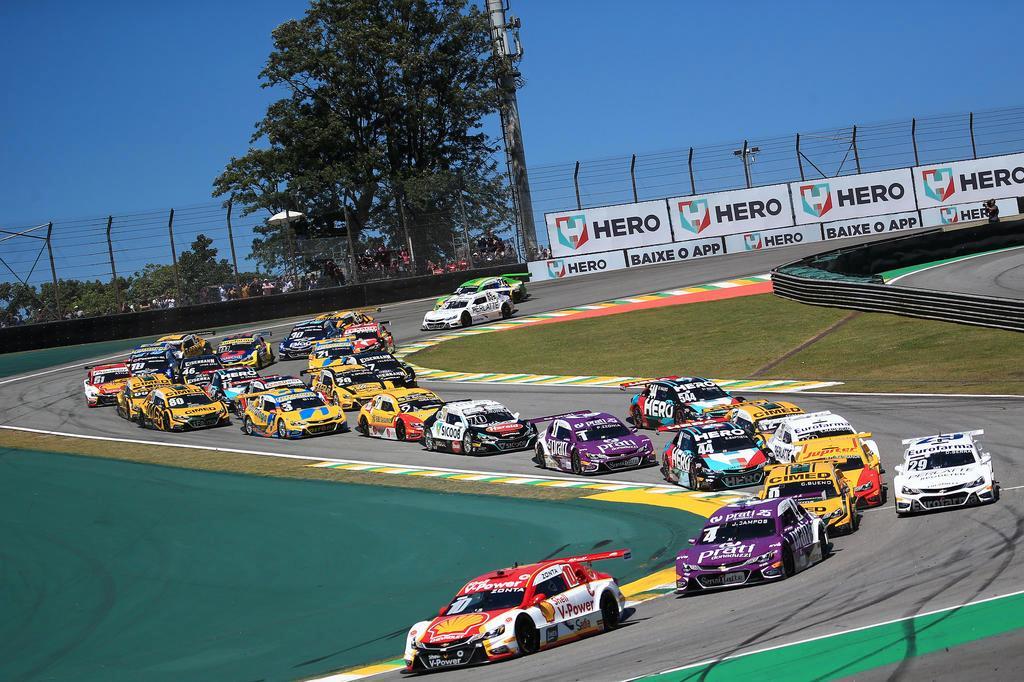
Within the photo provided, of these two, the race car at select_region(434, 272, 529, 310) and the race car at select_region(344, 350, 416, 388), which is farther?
the race car at select_region(434, 272, 529, 310)

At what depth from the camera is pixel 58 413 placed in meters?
41.9

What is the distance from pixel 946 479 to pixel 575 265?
148 ft

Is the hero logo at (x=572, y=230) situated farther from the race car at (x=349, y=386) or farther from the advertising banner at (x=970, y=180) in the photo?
the race car at (x=349, y=386)

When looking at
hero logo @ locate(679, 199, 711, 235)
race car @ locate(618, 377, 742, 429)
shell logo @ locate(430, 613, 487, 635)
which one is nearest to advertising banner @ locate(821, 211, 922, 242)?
hero logo @ locate(679, 199, 711, 235)

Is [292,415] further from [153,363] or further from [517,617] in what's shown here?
[517,617]

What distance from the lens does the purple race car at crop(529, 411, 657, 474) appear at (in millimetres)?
26328

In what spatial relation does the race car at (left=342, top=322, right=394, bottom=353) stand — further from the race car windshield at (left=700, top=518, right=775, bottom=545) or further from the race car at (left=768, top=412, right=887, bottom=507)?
the race car windshield at (left=700, top=518, right=775, bottom=545)

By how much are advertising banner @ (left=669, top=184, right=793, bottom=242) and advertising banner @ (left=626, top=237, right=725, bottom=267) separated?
375 millimetres

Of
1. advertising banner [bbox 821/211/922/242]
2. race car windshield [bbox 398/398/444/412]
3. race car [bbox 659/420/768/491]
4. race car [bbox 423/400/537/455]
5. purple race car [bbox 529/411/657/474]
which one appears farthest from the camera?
advertising banner [bbox 821/211/922/242]

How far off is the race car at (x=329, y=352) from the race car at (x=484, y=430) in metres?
10.6

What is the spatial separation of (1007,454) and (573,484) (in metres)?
8.72

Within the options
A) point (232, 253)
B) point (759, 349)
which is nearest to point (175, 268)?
point (232, 253)

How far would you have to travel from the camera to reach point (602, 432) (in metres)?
26.8

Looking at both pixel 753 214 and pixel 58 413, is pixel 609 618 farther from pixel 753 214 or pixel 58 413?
pixel 753 214
